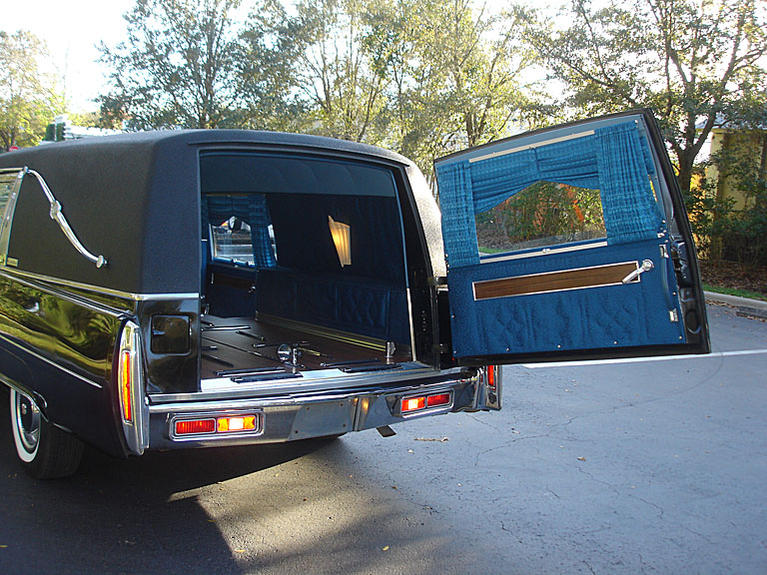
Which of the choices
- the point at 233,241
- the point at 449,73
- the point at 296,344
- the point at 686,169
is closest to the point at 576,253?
the point at 296,344

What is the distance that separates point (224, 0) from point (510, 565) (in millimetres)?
24627

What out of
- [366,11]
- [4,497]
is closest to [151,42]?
[366,11]

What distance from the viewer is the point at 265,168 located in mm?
4984

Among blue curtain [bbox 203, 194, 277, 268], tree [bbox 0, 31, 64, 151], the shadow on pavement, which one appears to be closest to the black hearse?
the shadow on pavement

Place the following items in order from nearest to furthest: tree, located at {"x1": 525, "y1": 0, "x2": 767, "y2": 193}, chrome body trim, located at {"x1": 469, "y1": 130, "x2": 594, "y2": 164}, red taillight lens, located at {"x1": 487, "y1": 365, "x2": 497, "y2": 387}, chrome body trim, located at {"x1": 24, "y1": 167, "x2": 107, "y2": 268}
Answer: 1. chrome body trim, located at {"x1": 24, "y1": 167, "x2": 107, "y2": 268}
2. chrome body trim, located at {"x1": 469, "y1": 130, "x2": 594, "y2": 164}
3. red taillight lens, located at {"x1": 487, "y1": 365, "x2": 497, "y2": 387}
4. tree, located at {"x1": 525, "y1": 0, "x2": 767, "y2": 193}

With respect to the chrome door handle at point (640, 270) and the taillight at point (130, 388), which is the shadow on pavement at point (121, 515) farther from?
the chrome door handle at point (640, 270)

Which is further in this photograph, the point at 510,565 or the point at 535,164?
the point at 535,164

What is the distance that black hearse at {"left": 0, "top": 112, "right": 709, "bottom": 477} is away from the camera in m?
3.41

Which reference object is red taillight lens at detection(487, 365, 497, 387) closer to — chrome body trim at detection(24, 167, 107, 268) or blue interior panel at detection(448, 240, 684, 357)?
Answer: blue interior panel at detection(448, 240, 684, 357)

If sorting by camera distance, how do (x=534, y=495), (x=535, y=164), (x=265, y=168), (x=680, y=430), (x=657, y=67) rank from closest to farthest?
(x=535, y=164)
(x=534, y=495)
(x=265, y=168)
(x=680, y=430)
(x=657, y=67)

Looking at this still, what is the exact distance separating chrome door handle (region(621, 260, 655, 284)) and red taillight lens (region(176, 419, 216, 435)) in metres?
2.11

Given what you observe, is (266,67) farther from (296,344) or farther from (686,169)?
(296,344)

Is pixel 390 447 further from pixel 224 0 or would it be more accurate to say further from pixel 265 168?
pixel 224 0

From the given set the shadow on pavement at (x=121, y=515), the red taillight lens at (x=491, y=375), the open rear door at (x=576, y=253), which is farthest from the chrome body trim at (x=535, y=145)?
the shadow on pavement at (x=121, y=515)
